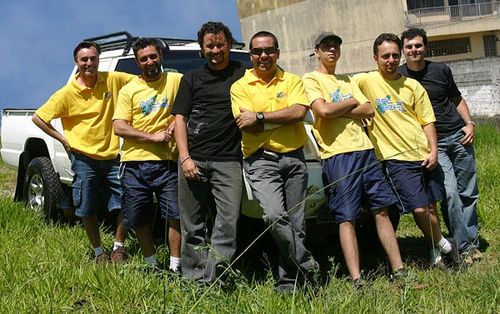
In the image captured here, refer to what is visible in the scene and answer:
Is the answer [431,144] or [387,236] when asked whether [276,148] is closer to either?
[387,236]

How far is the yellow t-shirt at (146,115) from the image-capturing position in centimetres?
464

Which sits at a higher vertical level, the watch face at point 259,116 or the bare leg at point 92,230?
the watch face at point 259,116

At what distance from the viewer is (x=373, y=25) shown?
3294 centimetres

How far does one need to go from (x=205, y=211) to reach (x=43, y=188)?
2.74m

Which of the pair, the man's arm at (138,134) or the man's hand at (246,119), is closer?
the man's hand at (246,119)

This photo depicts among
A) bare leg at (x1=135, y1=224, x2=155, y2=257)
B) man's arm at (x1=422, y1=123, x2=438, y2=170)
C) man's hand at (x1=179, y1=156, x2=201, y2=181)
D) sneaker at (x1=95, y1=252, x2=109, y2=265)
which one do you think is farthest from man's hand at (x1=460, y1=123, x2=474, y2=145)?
sneaker at (x1=95, y1=252, x2=109, y2=265)

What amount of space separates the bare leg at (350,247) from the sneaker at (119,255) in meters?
1.77

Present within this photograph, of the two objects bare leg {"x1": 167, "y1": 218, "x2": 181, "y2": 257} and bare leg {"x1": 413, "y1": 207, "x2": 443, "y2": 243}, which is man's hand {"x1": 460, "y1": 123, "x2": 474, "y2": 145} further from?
bare leg {"x1": 167, "y1": 218, "x2": 181, "y2": 257}

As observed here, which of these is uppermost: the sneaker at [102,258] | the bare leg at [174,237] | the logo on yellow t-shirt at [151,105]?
the logo on yellow t-shirt at [151,105]

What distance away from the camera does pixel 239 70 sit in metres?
4.51

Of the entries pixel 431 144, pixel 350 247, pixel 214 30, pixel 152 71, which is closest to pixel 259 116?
pixel 214 30

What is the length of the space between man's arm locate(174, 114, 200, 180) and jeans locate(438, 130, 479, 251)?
222cm

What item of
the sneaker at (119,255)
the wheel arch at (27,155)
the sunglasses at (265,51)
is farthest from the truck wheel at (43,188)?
the sunglasses at (265,51)

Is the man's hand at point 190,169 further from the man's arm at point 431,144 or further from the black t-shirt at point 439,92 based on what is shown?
the black t-shirt at point 439,92
